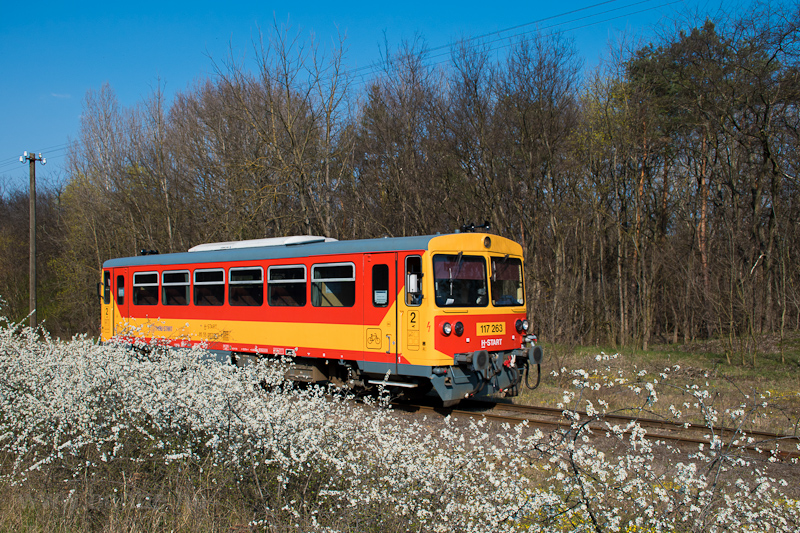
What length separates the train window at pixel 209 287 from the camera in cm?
1172

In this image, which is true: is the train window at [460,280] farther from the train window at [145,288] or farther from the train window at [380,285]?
the train window at [145,288]

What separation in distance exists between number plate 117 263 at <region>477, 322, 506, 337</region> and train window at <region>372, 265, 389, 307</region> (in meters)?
1.56

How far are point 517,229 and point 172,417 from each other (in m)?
15.9

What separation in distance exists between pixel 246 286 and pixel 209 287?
1.20 m

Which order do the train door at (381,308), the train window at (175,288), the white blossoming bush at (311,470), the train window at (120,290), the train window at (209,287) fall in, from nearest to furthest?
the white blossoming bush at (311,470)
the train door at (381,308)
the train window at (209,287)
the train window at (175,288)
the train window at (120,290)

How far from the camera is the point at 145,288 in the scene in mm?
13570

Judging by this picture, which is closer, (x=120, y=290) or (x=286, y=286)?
(x=286, y=286)

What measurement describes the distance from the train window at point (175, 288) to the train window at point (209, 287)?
368 millimetres

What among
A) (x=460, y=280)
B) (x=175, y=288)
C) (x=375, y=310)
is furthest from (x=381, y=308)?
(x=175, y=288)

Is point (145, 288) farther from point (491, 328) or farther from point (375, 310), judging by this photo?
point (491, 328)

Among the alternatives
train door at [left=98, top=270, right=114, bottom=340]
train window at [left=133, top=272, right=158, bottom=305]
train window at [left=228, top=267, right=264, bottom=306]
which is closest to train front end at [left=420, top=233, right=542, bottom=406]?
train window at [left=228, top=267, right=264, bottom=306]

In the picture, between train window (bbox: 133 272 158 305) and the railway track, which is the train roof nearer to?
train window (bbox: 133 272 158 305)

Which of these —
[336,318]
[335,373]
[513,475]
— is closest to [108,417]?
[513,475]

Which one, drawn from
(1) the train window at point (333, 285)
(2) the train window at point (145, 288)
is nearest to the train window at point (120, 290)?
(2) the train window at point (145, 288)
